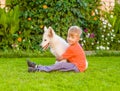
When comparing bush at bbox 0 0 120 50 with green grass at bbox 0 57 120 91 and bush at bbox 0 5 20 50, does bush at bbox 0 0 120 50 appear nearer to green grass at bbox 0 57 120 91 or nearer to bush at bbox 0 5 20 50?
bush at bbox 0 5 20 50

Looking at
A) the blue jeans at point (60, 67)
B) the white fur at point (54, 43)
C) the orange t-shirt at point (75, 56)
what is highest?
the white fur at point (54, 43)

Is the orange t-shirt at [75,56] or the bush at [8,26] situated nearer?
the orange t-shirt at [75,56]

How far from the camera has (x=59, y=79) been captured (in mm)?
6512

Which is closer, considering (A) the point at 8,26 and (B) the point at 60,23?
(A) the point at 8,26

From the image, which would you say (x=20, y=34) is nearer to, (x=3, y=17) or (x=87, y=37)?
(x=3, y=17)

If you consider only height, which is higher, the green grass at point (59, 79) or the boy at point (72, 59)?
the boy at point (72, 59)

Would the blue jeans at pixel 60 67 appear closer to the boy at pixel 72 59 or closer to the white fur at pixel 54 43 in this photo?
the boy at pixel 72 59

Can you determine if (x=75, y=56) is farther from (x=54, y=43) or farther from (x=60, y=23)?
(x=60, y=23)

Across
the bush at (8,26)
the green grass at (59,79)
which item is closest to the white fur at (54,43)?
the green grass at (59,79)

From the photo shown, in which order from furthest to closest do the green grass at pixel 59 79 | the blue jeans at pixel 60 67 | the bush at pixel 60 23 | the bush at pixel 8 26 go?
the bush at pixel 60 23 → the bush at pixel 8 26 → the blue jeans at pixel 60 67 → the green grass at pixel 59 79

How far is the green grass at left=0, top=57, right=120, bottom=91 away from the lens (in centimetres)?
593

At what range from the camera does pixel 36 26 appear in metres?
10.4

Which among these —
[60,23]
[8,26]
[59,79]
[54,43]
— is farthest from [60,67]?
[60,23]

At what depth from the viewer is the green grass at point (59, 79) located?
5926 mm
